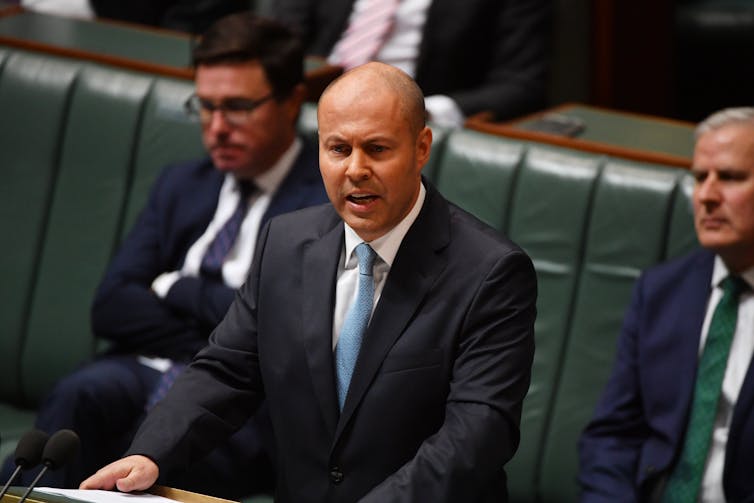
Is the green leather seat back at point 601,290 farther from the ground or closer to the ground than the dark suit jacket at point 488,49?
closer to the ground

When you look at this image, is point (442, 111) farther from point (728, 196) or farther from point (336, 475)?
point (336, 475)

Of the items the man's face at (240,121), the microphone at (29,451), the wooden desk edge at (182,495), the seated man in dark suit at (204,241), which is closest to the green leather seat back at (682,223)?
the seated man in dark suit at (204,241)

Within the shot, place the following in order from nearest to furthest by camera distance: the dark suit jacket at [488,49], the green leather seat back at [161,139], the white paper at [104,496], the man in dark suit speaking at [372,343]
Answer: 1. the white paper at [104,496]
2. the man in dark suit speaking at [372,343]
3. the green leather seat back at [161,139]
4. the dark suit jacket at [488,49]

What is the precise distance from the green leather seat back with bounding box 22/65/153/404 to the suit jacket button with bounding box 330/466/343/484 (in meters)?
1.30

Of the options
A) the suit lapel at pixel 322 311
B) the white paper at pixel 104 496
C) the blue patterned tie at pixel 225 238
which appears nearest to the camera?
the white paper at pixel 104 496

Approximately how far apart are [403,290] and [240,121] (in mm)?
977

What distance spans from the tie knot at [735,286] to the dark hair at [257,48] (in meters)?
0.93

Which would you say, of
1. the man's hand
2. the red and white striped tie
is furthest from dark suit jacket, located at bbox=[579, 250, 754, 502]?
the red and white striped tie

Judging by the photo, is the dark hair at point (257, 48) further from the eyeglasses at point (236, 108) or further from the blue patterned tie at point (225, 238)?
the blue patterned tie at point (225, 238)

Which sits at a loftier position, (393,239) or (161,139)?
(393,239)

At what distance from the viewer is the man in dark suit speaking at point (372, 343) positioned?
1619 millimetres

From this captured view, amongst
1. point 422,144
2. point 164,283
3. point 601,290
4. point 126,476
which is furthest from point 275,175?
point 126,476

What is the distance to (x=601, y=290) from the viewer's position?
2.57 m

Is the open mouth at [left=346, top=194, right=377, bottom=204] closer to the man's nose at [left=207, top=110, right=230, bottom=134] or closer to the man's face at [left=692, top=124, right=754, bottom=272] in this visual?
the man's face at [left=692, top=124, right=754, bottom=272]
